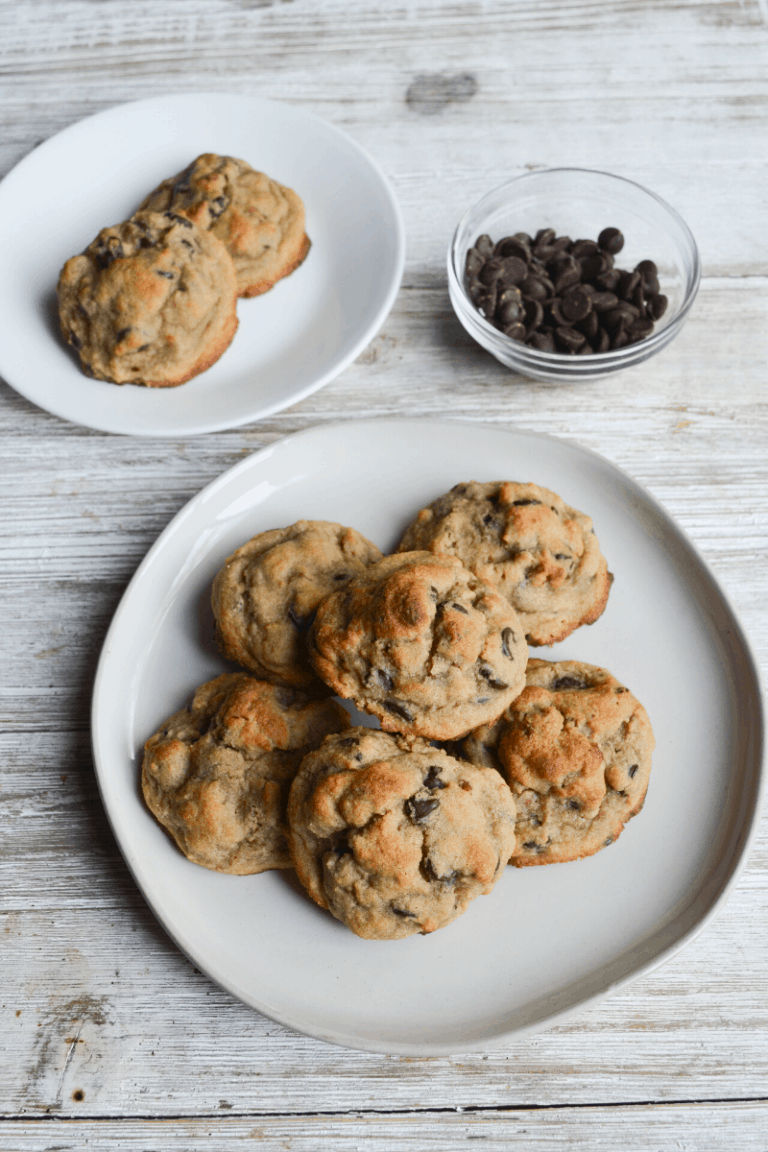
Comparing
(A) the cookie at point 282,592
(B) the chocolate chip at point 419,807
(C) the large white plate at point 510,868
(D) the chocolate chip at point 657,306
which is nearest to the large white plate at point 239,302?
(C) the large white plate at point 510,868

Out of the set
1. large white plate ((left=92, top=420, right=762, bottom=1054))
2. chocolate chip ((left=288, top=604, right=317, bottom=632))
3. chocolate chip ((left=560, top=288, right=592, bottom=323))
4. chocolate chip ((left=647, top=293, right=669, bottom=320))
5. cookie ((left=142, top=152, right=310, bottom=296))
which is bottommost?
large white plate ((left=92, top=420, right=762, bottom=1054))

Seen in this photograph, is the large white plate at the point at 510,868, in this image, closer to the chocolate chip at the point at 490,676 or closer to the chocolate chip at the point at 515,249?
the chocolate chip at the point at 490,676

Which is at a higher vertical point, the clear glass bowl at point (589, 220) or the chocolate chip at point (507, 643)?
the clear glass bowl at point (589, 220)

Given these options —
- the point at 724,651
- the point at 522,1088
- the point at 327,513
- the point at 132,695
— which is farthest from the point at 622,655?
the point at 132,695

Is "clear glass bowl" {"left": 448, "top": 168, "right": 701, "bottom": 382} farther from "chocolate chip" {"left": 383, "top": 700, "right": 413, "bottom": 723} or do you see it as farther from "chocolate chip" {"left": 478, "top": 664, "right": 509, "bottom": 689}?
"chocolate chip" {"left": 383, "top": 700, "right": 413, "bottom": 723}

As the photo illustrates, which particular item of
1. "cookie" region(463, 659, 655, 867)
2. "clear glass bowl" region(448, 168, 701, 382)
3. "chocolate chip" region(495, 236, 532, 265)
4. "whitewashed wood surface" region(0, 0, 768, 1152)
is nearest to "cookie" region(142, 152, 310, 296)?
"whitewashed wood surface" region(0, 0, 768, 1152)

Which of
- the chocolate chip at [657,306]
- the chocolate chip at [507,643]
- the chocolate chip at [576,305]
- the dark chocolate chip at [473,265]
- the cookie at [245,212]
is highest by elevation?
the cookie at [245,212]

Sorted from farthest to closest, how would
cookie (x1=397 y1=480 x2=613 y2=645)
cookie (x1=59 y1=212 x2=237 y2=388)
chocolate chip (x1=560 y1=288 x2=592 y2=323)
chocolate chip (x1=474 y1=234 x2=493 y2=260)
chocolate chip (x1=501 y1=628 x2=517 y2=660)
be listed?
chocolate chip (x1=474 y1=234 x2=493 y2=260) → chocolate chip (x1=560 y1=288 x2=592 y2=323) → cookie (x1=59 y1=212 x2=237 y2=388) → cookie (x1=397 y1=480 x2=613 y2=645) → chocolate chip (x1=501 y1=628 x2=517 y2=660)
